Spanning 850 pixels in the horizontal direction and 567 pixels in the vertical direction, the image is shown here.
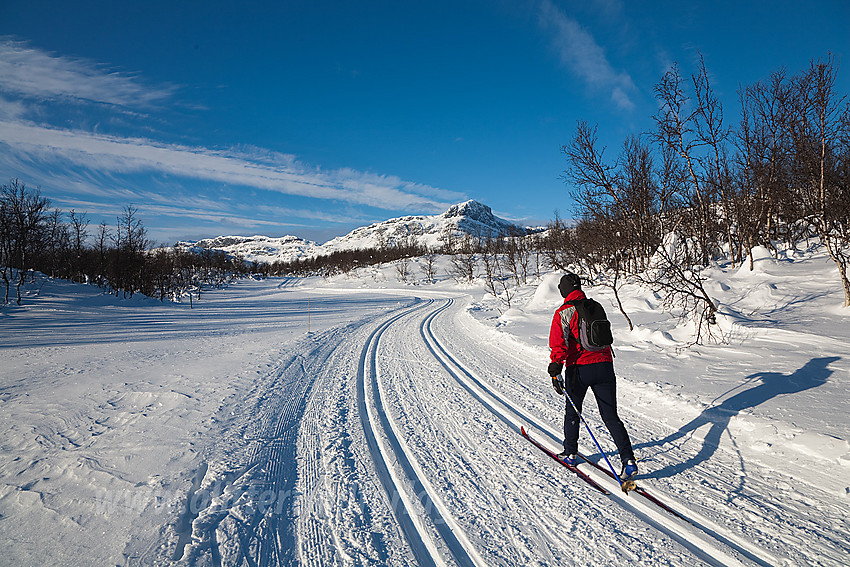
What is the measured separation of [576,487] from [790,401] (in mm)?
3559

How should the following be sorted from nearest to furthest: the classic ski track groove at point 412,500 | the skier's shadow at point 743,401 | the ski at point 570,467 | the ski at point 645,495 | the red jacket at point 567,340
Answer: the classic ski track groove at point 412,500 < the ski at point 645,495 < the ski at point 570,467 < the red jacket at point 567,340 < the skier's shadow at point 743,401

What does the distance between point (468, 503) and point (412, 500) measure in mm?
543

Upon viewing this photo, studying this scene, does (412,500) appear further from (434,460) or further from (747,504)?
(747,504)

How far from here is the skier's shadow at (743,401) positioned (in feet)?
13.3

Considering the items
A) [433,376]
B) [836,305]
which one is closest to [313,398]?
[433,376]

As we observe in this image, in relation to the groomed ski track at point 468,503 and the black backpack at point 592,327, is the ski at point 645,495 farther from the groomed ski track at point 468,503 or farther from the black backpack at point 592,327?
the black backpack at point 592,327

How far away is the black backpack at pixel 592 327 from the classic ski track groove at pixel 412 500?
2.18 meters

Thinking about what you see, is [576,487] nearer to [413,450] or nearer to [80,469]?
[413,450]

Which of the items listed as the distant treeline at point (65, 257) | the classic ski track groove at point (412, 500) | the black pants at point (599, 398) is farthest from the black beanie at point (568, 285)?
the distant treeline at point (65, 257)

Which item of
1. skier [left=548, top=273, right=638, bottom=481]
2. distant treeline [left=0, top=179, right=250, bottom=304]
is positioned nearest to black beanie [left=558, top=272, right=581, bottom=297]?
skier [left=548, top=273, right=638, bottom=481]

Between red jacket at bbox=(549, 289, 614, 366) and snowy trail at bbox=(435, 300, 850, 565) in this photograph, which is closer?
snowy trail at bbox=(435, 300, 850, 565)

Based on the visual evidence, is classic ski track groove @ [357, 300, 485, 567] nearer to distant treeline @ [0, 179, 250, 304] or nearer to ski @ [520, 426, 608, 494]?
ski @ [520, 426, 608, 494]

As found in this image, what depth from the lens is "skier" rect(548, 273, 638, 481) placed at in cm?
369

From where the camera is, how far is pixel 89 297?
2786 centimetres
